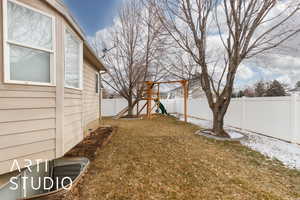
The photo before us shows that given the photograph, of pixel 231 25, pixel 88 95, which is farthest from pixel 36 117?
pixel 231 25

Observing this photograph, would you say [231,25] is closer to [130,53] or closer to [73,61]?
[73,61]

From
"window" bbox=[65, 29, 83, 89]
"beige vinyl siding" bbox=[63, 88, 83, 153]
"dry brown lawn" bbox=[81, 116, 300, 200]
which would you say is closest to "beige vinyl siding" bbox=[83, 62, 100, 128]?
"beige vinyl siding" bbox=[63, 88, 83, 153]

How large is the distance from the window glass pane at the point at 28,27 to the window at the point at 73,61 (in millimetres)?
545

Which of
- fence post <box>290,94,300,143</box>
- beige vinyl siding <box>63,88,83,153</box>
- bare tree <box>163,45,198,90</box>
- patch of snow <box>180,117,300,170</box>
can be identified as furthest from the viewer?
A: bare tree <box>163,45,198,90</box>

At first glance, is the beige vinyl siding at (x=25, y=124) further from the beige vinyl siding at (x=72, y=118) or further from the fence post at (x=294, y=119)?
the fence post at (x=294, y=119)

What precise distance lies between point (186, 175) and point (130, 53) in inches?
417

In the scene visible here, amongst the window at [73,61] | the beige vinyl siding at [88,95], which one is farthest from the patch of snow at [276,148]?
the beige vinyl siding at [88,95]

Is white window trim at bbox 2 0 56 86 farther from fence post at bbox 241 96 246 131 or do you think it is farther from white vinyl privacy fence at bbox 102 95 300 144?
fence post at bbox 241 96 246 131

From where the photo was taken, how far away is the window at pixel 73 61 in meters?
3.33

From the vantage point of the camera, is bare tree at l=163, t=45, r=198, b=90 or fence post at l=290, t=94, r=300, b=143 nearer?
fence post at l=290, t=94, r=300, b=143

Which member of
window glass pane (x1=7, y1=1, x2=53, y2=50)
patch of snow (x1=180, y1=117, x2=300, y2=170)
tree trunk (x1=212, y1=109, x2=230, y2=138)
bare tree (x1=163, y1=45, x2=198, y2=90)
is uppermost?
bare tree (x1=163, y1=45, x2=198, y2=90)

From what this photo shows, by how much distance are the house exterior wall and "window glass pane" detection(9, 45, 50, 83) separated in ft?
0.44

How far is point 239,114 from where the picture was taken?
23.3 ft

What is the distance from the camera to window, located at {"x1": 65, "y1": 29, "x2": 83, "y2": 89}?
3328 mm
